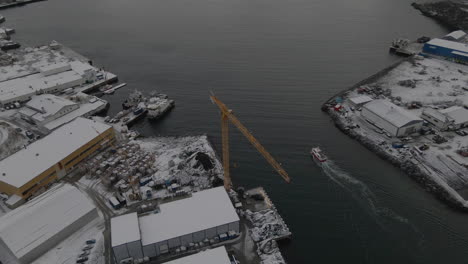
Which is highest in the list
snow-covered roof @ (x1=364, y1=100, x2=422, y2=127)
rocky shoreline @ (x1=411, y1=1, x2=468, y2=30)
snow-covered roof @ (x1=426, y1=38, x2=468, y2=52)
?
rocky shoreline @ (x1=411, y1=1, x2=468, y2=30)

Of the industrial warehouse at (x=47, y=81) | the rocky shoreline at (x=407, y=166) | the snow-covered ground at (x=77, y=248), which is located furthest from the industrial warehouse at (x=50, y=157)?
the rocky shoreline at (x=407, y=166)

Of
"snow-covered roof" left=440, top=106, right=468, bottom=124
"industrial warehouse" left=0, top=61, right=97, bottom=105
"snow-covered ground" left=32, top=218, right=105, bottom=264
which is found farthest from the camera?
"industrial warehouse" left=0, top=61, right=97, bottom=105

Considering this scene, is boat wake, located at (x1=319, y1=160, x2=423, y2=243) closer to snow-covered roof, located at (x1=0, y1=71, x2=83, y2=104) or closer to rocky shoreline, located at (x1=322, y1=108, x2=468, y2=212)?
rocky shoreline, located at (x1=322, y1=108, x2=468, y2=212)

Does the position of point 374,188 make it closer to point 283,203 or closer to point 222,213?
point 283,203

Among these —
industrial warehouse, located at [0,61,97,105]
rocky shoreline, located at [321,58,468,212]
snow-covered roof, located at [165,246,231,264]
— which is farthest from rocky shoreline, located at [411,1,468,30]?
industrial warehouse, located at [0,61,97,105]

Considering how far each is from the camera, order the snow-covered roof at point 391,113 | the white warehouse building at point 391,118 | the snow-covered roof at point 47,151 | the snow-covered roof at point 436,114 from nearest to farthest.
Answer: the snow-covered roof at point 47,151 → the white warehouse building at point 391,118 → the snow-covered roof at point 391,113 → the snow-covered roof at point 436,114

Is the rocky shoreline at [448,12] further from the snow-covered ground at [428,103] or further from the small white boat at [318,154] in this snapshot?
the small white boat at [318,154]

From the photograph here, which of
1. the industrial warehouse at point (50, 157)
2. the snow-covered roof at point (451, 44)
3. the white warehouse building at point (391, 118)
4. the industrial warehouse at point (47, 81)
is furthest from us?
the snow-covered roof at point (451, 44)

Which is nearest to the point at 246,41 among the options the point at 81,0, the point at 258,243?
the point at 258,243
